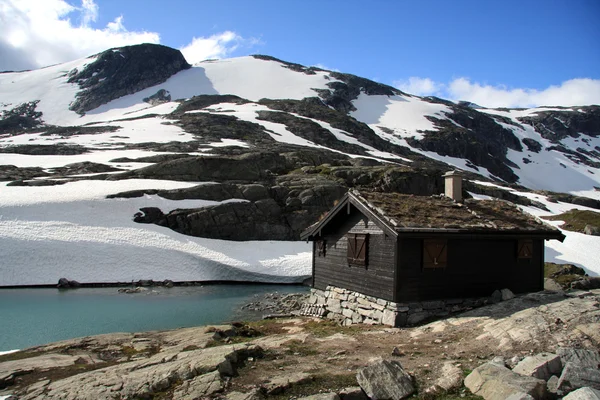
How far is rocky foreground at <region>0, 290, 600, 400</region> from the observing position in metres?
9.15

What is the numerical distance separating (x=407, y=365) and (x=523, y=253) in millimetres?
11130

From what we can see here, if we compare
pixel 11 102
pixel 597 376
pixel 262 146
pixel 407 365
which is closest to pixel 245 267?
pixel 407 365

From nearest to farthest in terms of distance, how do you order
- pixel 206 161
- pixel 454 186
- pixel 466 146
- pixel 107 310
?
pixel 454 186
pixel 107 310
pixel 206 161
pixel 466 146

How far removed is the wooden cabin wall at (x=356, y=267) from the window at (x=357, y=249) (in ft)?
0.54

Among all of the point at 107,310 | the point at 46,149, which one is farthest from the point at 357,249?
→ the point at 46,149

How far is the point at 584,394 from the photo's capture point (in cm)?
776

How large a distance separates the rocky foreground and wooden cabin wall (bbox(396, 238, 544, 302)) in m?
1.41

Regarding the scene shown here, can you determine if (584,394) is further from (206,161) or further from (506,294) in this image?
(206,161)

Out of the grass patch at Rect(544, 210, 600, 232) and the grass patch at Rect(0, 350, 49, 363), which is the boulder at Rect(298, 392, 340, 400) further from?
the grass patch at Rect(544, 210, 600, 232)

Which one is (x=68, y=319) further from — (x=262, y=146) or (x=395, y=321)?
(x=262, y=146)

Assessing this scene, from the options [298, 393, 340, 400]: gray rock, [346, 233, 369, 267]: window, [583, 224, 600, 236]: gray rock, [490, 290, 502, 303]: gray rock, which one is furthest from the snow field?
[583, 224, 600, 236]: gray rock

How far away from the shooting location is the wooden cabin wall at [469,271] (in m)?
16.9

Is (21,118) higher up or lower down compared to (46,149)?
higher up

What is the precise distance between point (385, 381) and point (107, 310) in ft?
65.9
